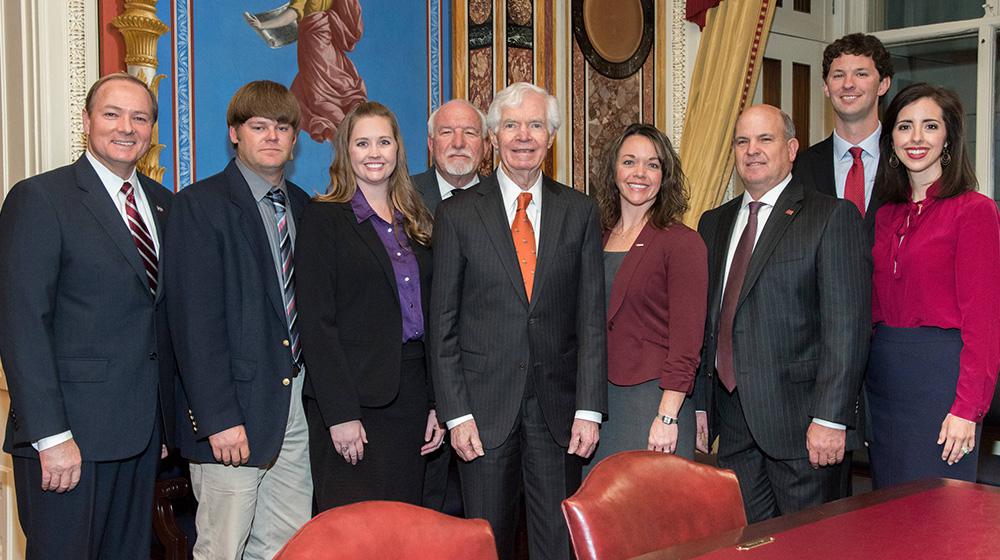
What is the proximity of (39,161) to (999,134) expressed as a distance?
16.8 ft

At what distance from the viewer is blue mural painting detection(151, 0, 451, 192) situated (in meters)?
3.65

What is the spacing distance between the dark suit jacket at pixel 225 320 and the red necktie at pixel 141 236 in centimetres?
5

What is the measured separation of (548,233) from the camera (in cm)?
268

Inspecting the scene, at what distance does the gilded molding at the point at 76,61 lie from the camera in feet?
10.9

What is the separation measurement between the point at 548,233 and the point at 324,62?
71.9 inches

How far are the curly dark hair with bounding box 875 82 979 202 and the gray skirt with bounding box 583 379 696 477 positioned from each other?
876 millimetres

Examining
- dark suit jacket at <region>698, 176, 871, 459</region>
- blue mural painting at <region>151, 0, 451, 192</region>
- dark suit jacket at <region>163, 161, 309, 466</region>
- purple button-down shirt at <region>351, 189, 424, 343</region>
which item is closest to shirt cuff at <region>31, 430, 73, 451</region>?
dark suit jacket at <region>163, 161, 309, 466</region>

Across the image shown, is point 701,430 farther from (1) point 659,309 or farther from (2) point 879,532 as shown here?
(2) point 879,532

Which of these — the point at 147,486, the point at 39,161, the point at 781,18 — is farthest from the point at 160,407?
the point at 781,18

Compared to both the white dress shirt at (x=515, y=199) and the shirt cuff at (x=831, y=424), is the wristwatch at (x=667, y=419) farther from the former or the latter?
the white dress shirt at (x=515, y=199)

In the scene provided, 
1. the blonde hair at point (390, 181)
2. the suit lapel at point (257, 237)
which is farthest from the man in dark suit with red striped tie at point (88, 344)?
the blonde hair at point (390, 181)

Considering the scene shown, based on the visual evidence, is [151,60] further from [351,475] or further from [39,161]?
[351,475]

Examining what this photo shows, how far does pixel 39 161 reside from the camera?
3314 mm

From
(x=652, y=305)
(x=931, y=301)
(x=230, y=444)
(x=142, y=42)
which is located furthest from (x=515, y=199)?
(x=142, y=42)
